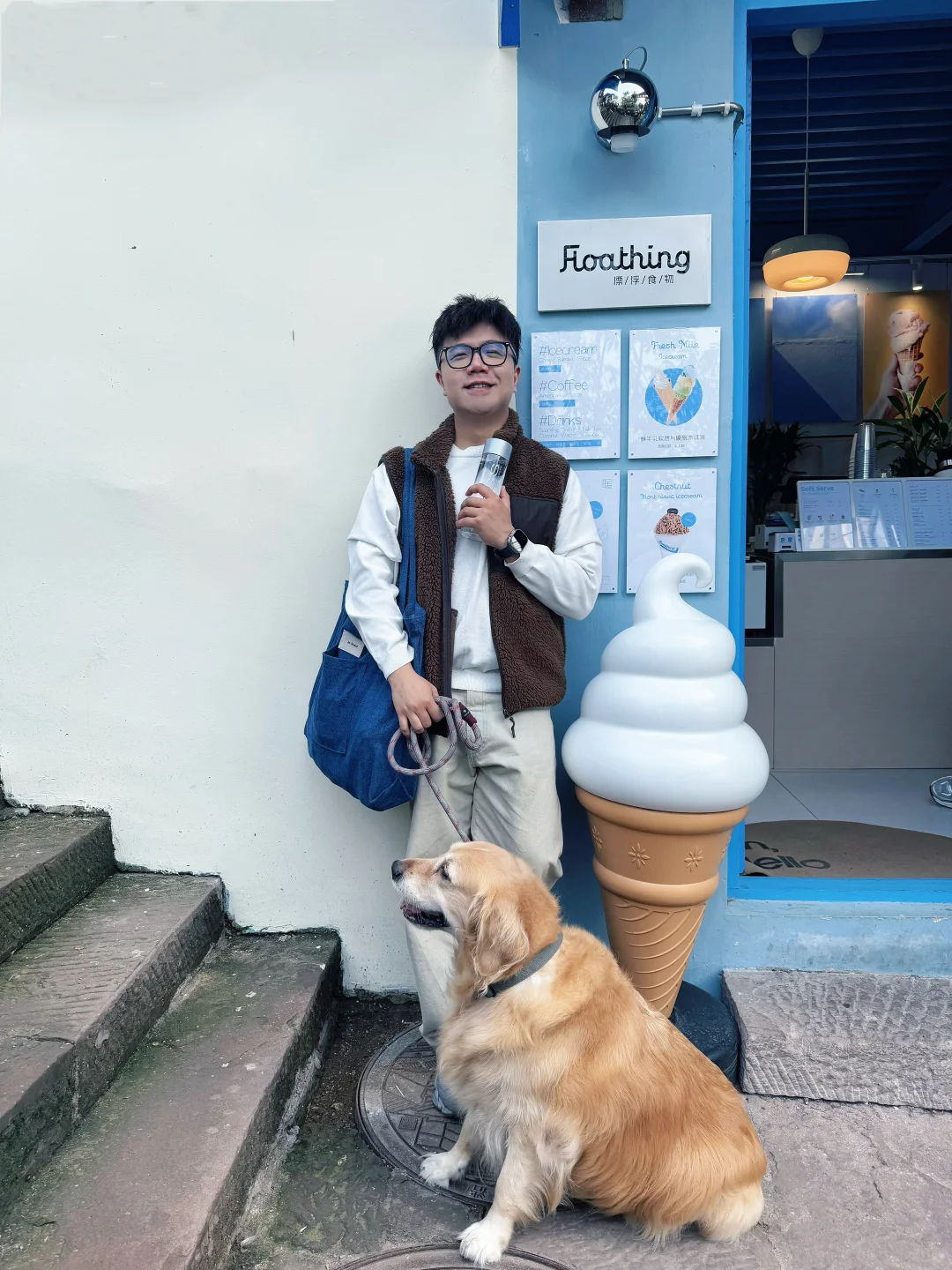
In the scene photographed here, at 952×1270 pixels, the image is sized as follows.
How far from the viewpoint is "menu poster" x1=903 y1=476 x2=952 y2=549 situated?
16.1 feet

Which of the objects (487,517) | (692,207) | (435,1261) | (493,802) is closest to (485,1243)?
(435,1261)

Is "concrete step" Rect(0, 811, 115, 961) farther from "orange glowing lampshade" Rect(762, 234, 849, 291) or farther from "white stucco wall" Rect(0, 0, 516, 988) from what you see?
"orange glowing lampshade" Rect(762, 234, 849, 291)

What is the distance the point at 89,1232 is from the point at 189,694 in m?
1.62

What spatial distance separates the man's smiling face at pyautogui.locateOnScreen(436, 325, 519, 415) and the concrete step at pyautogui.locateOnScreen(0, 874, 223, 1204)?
1.86 meters

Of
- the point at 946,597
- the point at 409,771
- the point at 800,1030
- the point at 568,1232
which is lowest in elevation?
the point at 568,1232

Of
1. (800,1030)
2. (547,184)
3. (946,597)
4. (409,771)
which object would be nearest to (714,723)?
(409,771)

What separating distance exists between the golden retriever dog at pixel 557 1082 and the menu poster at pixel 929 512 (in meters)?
4.02

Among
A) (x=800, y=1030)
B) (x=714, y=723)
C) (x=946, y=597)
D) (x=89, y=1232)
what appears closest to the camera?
(x=89, y=1232)

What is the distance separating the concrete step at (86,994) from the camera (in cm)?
184

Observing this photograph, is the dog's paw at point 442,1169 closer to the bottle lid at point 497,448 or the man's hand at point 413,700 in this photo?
the man's hand at point 413,700

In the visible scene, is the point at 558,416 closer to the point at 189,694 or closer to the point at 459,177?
the point at 459,177

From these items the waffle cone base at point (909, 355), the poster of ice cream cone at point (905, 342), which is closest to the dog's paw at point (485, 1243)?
the poster of ice cream cone at point (905, 342)

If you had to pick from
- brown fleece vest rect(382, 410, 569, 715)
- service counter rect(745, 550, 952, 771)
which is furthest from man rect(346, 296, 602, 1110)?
service counter rect(745, 550, 952, 771)

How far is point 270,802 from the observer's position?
9.64 ft
